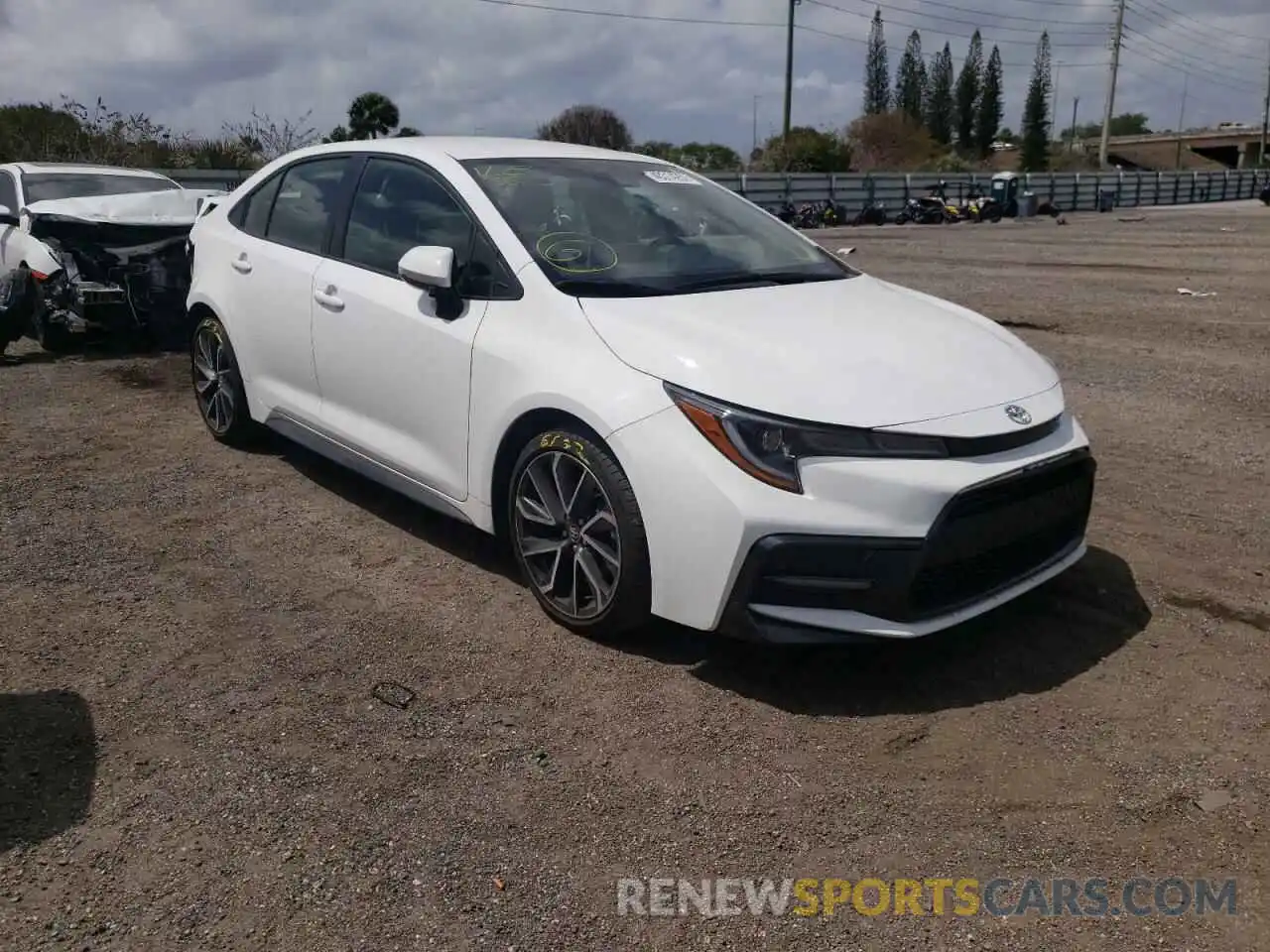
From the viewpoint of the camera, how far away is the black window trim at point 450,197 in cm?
401

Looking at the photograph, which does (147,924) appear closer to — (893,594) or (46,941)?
(46,941)

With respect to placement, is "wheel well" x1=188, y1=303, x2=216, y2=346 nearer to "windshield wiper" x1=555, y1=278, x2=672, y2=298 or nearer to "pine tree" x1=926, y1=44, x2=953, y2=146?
"windshield wiper" x1=555, y1=278, x2=672, y2=298

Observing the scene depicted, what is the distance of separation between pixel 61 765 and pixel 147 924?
816mm

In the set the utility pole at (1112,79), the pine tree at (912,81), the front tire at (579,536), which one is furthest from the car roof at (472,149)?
the pine tree at (912,81)

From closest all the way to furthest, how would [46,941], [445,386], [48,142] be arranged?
[46,941] → [445,386] → [48,142]

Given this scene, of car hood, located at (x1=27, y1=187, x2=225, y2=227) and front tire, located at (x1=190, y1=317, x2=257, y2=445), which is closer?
front tire, located at (x1=190, y1=317, x2=257, y2=445)

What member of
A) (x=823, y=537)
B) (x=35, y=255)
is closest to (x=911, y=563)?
(x=823, y=537)

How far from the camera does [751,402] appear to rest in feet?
10.8

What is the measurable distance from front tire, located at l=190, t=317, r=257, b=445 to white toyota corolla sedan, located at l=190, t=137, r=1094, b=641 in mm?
549

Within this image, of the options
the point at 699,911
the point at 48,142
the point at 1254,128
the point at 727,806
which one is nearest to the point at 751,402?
the point at 727,806

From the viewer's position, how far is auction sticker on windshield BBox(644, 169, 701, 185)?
4852mm

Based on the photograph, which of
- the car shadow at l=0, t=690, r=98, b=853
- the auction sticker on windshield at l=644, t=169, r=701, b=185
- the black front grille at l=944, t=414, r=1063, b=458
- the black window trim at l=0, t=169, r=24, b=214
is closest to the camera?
the car shadow at l=0, t=690, r=98, b=853

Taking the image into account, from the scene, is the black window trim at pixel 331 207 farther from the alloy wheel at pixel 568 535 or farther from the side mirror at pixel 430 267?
the alloy wheel at pixel 568 535

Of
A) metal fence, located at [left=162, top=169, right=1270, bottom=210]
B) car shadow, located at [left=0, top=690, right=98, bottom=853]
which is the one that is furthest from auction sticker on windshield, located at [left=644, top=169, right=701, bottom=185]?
metal fence, located at [left=162, top=169, right=1270, bottom=210]
